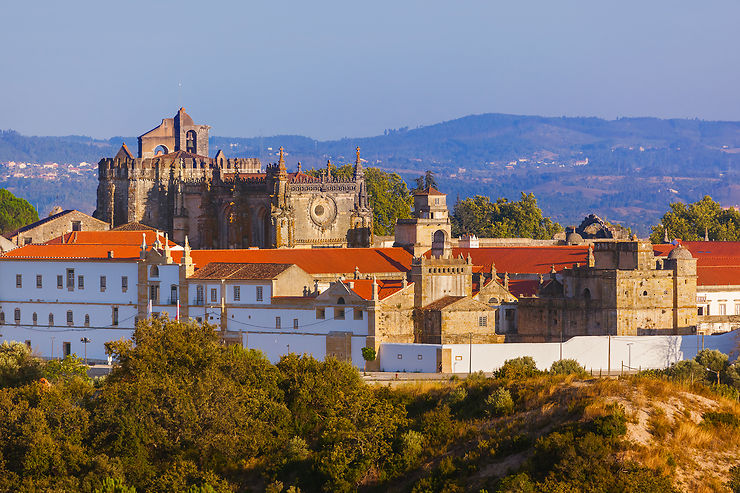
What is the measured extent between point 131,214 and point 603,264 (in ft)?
158

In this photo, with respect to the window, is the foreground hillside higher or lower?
lower

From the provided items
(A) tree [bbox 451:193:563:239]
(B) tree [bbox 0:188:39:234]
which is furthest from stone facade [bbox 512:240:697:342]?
(B) tree [bbox 0:188:39:234]

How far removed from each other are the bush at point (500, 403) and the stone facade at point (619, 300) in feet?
88.1

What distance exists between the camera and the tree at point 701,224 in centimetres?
16000

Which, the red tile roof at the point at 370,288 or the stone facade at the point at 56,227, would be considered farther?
the stone facade at the point at 56,227

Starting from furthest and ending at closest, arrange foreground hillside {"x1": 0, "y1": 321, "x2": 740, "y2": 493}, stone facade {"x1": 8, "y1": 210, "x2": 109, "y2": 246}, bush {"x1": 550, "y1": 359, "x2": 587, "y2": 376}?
1. stone facade {"x1": 8, "y1": 210, "x2": 109, "y2": 246}
2. bush {"x1": 550, "y1": 359, "x2": 587, "y2": 376}
3. foreground hillside {"x1": 0, "y1": 321, "x2": 740, "y2": 493}

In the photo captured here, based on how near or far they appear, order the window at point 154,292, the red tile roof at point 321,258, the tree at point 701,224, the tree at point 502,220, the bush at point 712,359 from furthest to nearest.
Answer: the tree at point 502,220 < the tree at point 701,224 < the red tile roof at point 321,258 < the window at point 154,292 < the bush at point 712,359

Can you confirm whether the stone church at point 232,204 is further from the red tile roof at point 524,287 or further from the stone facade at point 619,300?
the stone facade at point 619,300

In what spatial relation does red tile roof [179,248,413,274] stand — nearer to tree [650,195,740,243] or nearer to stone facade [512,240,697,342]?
stone facade [512,240,697,342]

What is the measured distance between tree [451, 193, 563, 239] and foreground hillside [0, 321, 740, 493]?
102 meters

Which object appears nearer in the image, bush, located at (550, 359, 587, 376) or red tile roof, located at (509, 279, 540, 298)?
bush, located at (550, 359, 587, 376)

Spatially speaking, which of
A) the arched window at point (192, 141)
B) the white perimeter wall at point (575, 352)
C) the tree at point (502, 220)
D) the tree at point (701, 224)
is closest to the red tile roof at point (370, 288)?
the white perimeter wall at point (575, 352)

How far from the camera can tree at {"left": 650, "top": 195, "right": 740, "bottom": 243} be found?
160 meters

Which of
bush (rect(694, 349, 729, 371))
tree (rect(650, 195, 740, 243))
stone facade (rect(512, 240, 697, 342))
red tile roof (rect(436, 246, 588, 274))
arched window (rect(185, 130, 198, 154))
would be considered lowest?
bush (rect(694, 349, 729, 371))
